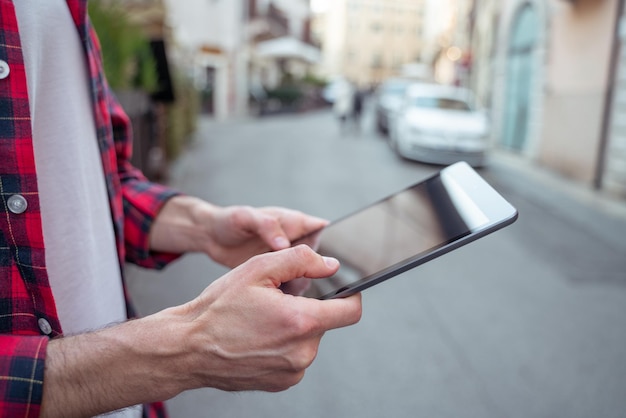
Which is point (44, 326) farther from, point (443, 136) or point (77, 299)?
point (443, 136)

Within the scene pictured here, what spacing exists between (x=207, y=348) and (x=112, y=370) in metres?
0.14

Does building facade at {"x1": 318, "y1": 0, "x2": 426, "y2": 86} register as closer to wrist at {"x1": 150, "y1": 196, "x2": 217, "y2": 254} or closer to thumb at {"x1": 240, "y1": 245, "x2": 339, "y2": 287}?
wrist at {"x1": 150, "y1": 196, "x2": 217, "y2": 254}

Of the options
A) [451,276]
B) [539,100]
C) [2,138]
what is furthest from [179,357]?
[539,100]

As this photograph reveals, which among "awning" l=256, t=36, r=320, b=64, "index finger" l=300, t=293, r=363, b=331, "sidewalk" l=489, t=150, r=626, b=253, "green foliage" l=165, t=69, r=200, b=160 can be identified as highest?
"awning" l=256, t=36, r=320, b=64

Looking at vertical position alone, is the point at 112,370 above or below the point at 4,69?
below

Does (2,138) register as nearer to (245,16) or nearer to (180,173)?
(180,173)

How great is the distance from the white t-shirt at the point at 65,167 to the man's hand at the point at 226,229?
292mm

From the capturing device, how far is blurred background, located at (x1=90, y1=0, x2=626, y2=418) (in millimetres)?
2963

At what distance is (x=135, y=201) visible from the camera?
55.6 inches

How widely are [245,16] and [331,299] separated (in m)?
31.4

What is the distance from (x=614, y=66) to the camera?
9.55 metres

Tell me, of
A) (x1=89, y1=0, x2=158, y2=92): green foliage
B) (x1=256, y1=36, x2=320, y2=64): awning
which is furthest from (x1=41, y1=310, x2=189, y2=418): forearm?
(x1=256, y1=36, x2=320, y2=64): awning

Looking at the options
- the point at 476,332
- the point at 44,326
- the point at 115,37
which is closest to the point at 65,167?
the point at 44,326

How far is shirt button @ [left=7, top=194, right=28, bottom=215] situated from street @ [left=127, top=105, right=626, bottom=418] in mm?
1825
